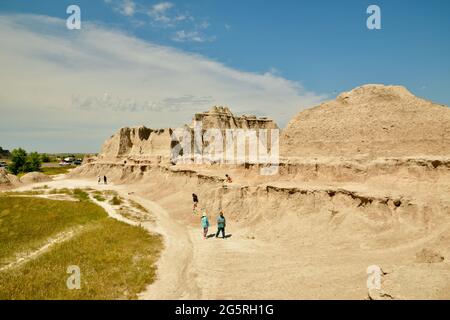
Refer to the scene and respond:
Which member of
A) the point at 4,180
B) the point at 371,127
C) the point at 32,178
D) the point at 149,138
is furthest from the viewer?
the point at 149,138

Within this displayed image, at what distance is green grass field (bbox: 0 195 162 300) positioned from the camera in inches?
650

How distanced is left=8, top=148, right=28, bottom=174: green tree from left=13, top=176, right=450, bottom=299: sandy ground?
319ft

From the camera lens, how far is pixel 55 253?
74.5 feet

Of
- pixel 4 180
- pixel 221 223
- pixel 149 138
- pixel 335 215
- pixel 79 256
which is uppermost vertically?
pixel 149 138

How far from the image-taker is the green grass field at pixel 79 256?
1652cm

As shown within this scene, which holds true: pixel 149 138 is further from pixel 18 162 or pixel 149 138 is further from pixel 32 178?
pixel 18 162

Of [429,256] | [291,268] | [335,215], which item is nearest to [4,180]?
[335,215]

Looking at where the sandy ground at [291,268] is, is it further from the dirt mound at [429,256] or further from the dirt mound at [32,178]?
the dirt mound at [32,178]

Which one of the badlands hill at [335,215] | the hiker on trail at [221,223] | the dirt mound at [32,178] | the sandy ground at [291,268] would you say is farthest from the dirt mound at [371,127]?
the dirt mound at [32,178]

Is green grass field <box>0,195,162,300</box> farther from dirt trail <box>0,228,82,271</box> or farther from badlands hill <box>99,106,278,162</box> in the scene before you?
badlands hill <box>99,106,278,162</box>

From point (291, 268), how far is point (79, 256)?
13050mm

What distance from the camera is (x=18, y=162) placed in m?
105
